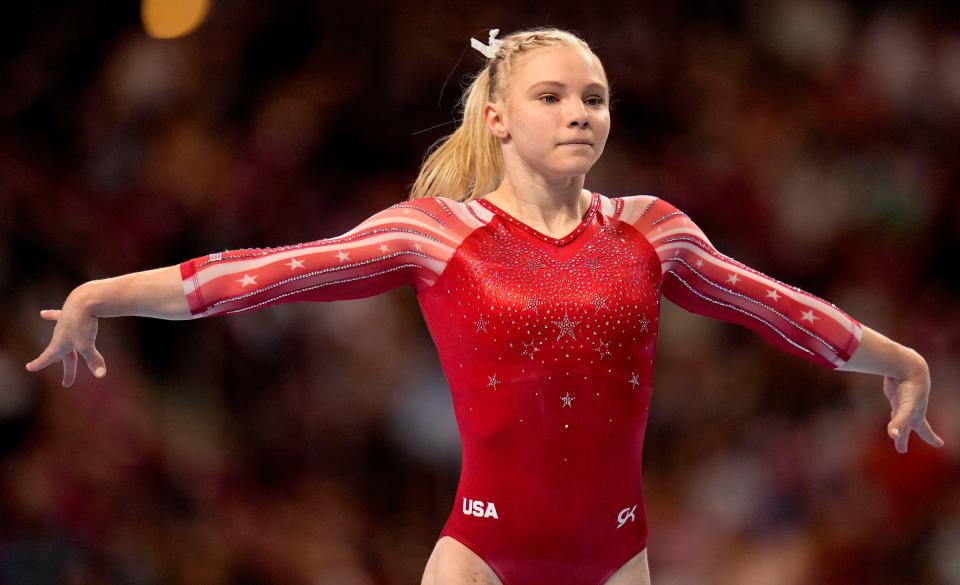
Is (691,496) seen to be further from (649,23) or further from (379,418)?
(649,23)

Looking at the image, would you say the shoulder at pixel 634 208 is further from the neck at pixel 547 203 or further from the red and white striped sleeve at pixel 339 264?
the red and white striped sleeve at pixel 339 264

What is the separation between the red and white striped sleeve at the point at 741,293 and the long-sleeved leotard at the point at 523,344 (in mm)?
75

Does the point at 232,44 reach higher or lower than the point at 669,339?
higher

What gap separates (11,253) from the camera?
12.7ft

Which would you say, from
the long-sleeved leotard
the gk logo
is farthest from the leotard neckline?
the gk logo

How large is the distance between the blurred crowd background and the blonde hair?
42.3 inches

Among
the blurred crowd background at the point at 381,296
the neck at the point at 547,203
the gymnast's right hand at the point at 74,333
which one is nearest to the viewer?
the gymnast's right hand at the point at 74,333

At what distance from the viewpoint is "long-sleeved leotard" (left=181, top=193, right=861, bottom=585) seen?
2.24m

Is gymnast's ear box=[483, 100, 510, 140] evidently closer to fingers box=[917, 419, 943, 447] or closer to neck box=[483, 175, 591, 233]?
neck box=[483, 175, 591, 233]

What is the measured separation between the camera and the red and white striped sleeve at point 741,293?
8.05ft

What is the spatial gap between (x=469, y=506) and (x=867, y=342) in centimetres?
97

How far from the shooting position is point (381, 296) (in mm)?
4125

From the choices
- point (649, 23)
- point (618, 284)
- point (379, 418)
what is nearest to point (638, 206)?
point (618, 284)

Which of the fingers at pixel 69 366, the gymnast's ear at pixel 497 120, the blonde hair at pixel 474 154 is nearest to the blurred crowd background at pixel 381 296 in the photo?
the blonde hair at pixel 474 154
